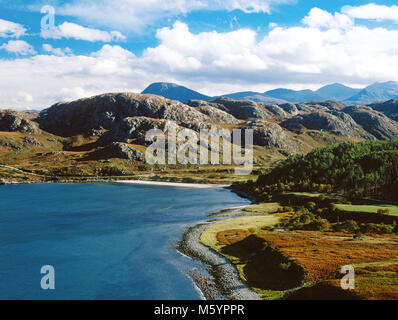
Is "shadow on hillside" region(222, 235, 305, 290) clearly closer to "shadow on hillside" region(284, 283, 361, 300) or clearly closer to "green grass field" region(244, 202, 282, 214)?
"shadow on hillside" region(284, 283, 361, 300)

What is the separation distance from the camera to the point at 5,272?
6197 centimetres

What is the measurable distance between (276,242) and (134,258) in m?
33.5

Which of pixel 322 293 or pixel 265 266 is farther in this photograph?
pixel 265 266

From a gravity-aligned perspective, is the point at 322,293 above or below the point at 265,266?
above

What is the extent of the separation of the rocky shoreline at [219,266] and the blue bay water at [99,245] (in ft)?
10.4

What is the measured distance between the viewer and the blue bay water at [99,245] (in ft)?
180

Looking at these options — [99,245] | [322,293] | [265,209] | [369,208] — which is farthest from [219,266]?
[265,209]

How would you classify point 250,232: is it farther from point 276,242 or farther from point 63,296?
point 63,296

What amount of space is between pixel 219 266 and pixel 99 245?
35032 millimetres

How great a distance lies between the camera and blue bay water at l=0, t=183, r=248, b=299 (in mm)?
54938

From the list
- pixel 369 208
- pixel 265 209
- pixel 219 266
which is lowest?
pixel 219 266

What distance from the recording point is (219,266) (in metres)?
64.4

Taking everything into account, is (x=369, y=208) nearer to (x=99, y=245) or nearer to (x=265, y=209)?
(x=265, y=209)

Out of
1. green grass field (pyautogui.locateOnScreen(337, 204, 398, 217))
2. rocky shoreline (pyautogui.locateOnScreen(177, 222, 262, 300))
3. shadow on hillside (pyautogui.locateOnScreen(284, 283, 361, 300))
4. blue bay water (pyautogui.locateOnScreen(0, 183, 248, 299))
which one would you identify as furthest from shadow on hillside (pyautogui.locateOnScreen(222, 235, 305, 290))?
green grass field (pyautogui.locateOnScreen(337, 204, 398, 217))
